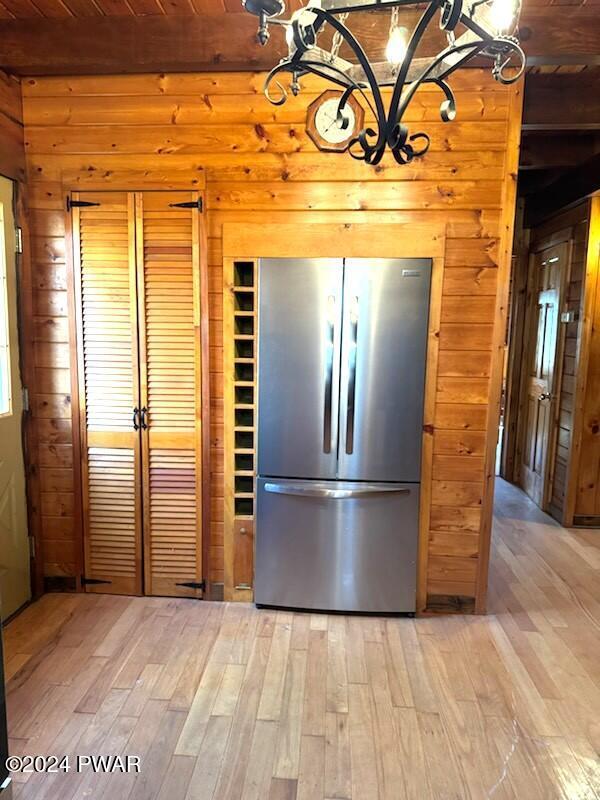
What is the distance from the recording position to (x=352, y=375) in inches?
96.8

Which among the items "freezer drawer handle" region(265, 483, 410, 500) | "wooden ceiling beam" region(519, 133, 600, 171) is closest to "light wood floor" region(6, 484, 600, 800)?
"freezer drawer handle" region(265, 483, 410, 500)

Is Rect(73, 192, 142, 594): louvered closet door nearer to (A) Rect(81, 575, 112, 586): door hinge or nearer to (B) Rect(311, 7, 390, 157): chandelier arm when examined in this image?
(A) Rect(81, 575, 112, 586): door hinge

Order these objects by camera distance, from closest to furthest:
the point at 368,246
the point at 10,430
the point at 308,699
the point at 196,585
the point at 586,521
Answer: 1. the point at 308,699
2. the point at 368,246
3. the point at 10,430
4. the point at 196,585
5. the point at 586,521

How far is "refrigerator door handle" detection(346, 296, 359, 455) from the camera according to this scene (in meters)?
2.43

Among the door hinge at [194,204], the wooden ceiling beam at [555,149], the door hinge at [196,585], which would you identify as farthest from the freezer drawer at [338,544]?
the wooden ceiling beam at [555,149]

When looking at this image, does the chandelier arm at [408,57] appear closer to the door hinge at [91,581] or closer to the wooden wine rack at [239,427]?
the wooden wine rack at [239,427]

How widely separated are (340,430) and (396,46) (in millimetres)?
1640

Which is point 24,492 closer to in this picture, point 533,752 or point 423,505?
point 423,505

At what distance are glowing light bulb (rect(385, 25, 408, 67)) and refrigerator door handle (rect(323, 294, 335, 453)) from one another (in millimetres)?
1241

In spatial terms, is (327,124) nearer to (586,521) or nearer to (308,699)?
(308,699)

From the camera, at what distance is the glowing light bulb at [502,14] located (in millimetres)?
1002

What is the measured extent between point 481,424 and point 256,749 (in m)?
1.74

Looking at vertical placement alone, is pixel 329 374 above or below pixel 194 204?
below

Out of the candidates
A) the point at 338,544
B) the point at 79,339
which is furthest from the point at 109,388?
the point at 338,544
